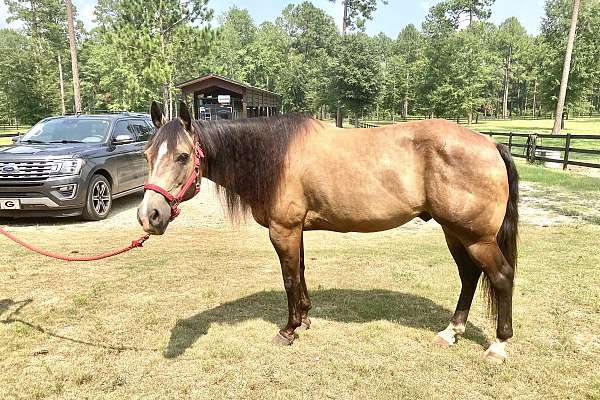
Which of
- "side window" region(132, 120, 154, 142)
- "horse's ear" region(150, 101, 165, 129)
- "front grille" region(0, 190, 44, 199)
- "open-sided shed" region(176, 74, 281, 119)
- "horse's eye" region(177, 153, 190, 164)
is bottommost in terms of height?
"front grille" region(0, 190, 44, 199)

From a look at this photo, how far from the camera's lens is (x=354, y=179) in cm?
291

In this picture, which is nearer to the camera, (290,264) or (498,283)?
(498,283)

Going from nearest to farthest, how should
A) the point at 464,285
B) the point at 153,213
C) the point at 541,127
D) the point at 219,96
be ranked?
the point at 153,213, the point at 464,285, the point at 219,96, the point at 541,127

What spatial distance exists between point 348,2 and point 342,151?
132 ft

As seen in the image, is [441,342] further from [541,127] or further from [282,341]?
[541,127]

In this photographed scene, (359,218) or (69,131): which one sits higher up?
(69,131)

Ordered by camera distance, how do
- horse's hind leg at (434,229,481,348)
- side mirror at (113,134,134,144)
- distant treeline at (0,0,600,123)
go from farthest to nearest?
distant treeline at (0,0,600,123), side mirror at (113,134,134,144), horse's hind leg at (434,229,481,348)

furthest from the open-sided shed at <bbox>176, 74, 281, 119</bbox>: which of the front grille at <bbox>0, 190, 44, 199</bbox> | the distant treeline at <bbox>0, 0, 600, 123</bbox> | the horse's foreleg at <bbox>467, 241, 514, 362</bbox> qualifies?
the horse's foreleg at <bbox>467, 241, 514, 362</bbox>

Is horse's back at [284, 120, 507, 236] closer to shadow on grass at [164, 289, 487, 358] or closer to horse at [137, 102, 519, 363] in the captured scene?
horse at [137, 102, 519, 363]

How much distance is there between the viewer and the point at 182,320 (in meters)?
3.52

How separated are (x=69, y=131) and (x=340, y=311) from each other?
22.3 feet

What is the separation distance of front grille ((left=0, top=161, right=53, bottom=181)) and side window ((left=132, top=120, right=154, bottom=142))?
2.66 meters

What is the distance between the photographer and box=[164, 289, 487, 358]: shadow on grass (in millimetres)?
3377

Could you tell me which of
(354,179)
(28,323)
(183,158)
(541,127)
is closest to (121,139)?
(28,323)
